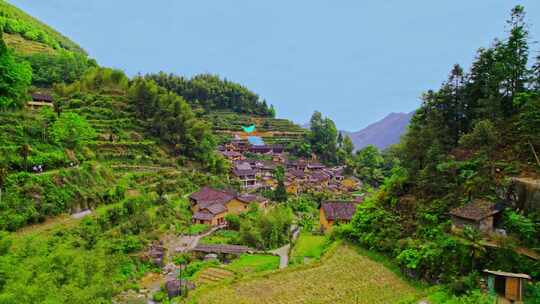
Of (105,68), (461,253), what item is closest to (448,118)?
(461,253)

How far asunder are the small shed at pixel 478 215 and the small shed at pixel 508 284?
2117 mm

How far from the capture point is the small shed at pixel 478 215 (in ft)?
32.6

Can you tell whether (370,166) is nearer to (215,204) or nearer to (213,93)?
(215,204)

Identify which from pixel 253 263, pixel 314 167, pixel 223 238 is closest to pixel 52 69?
pixel 223 238

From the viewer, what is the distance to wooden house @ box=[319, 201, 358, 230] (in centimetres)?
2173

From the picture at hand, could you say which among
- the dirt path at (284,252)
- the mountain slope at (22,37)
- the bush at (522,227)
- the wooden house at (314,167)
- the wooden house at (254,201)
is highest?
the mountain slope at (22,37)

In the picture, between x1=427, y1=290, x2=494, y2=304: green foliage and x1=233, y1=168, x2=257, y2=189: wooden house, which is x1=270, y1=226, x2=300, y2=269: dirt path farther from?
x1=233, y1=168, x2=257, y2=189: wooden house

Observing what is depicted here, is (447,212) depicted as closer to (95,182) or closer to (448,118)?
(448,118)

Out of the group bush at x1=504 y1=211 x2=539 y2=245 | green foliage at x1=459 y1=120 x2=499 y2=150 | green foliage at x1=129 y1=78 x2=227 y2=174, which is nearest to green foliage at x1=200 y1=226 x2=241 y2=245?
green foliage at x1=129 y1=78 x2=227 y2=174

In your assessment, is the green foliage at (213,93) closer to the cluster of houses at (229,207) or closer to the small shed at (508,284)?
the cluster of houses at (229,207)

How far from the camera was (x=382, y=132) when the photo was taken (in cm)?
13762

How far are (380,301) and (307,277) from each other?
2523mm

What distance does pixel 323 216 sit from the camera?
22.8 metres

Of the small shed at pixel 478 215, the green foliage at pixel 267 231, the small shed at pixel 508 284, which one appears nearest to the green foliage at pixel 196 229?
the green foliage at pixel 267 231
